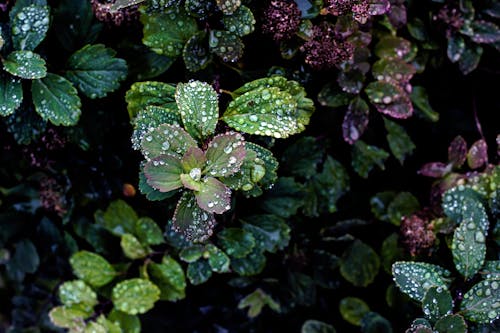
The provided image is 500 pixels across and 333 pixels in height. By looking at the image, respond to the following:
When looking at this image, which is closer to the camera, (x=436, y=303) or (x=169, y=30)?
(x=436, y=303)

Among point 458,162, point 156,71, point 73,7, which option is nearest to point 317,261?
point 458,162

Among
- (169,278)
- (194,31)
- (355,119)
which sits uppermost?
(194,31)

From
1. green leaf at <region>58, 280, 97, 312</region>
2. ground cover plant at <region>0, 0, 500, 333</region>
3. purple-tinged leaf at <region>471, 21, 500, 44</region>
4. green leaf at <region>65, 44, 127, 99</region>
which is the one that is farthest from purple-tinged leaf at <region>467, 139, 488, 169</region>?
green leaf at <region>58, 280, 97, 312</region>

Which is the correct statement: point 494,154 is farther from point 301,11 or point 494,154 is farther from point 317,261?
point 301,11

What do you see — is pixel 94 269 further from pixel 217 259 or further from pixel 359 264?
pixel 359 264

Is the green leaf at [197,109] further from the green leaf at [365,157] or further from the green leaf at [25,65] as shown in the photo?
the green leaf at [365,157]

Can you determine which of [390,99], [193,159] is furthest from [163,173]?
[390,99]

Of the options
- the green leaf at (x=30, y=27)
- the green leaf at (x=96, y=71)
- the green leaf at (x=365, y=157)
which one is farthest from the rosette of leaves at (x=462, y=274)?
the green leaf at (x=30, y=27)
